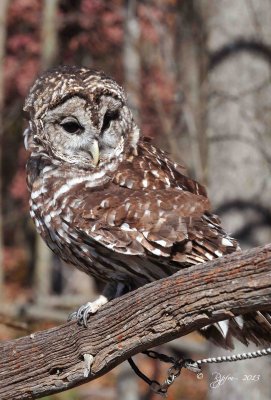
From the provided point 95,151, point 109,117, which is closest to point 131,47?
point 109,117

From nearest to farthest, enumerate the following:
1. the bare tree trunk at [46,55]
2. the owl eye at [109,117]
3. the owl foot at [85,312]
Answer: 1. the owl foot at [85,312]
2. the owl eye at [109,117]
3. the bare tree trunk at [46,55]

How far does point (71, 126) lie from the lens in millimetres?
4305

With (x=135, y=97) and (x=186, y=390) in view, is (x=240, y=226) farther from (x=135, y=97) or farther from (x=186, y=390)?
(x=186, y=390)

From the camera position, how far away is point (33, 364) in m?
4.04

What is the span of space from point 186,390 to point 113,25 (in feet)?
19.1

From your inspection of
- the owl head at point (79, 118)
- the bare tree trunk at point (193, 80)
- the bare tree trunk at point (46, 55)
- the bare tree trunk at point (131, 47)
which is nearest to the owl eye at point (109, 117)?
the owl head at point (79, 118)

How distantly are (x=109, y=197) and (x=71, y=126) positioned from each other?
433 millimetres

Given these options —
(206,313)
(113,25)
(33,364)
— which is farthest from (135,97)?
(206,313)

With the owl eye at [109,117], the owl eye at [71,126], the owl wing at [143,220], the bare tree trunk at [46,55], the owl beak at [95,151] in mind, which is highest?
the owl eye at [109,117]

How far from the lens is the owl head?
13.9 ft

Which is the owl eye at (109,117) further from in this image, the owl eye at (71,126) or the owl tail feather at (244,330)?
the owl tail feather at (244,330)

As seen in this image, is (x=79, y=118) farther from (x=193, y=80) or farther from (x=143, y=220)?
(x=193, y=80)

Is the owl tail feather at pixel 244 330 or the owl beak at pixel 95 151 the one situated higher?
the owl beak at pixel 95 151

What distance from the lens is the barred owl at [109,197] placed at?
12.9 feet
